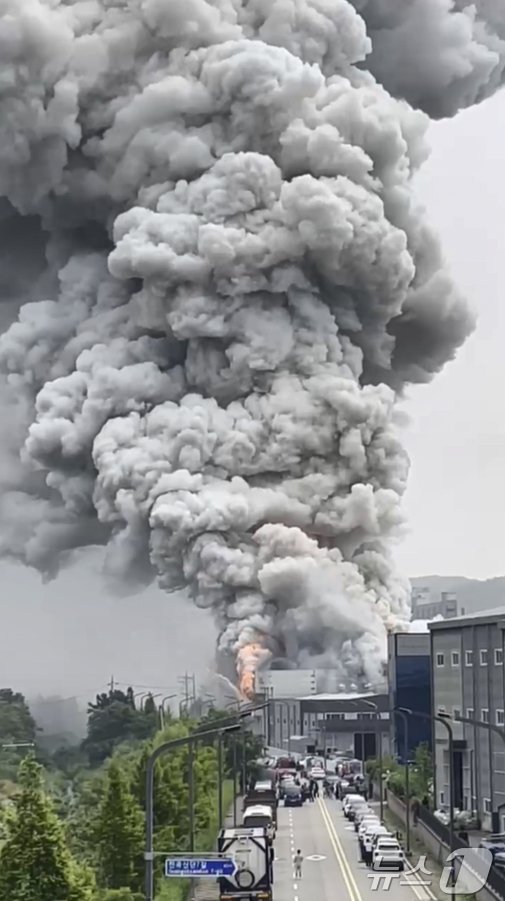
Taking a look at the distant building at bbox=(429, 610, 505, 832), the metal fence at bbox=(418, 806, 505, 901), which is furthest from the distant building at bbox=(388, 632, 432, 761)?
the metal fence at bbox=(418, 806, 505, 901)

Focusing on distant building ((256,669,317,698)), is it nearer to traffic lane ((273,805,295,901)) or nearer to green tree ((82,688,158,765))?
traffic lane ((273,805,295,901))

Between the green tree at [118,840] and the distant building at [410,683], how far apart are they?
1590 centimetres

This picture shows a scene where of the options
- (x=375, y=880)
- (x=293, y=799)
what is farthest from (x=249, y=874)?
(x=293, y=799)

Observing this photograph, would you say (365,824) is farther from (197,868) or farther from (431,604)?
(431,604)

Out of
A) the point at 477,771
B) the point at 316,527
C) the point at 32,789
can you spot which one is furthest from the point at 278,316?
the point at 32,789

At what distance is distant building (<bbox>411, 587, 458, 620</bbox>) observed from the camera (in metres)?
75.2

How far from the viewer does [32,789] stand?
15.7 metres

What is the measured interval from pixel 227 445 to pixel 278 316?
10.8ft

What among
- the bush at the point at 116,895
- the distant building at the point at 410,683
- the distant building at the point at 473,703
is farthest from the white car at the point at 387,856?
the distant building at the point at 410,683

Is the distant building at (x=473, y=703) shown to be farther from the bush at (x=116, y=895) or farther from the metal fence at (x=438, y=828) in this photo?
the bush at (x=116, y=895)

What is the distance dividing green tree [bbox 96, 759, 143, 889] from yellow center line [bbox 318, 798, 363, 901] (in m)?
2.52

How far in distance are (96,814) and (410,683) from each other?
1632cm

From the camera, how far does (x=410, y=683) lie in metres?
36.2

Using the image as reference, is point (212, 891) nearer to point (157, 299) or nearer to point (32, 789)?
point (32, 789)
